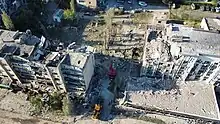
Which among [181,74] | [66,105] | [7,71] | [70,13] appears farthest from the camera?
[70,13]

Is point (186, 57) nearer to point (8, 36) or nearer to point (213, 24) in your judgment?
point (213, 24)

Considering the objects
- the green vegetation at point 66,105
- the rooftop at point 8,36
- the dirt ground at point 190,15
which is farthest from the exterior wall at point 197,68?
the rooftop at point 8,36

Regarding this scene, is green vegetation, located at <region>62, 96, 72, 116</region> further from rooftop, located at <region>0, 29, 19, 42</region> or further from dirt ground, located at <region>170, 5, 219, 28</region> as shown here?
dirt ground, located at <region>170, 5, 219, 28</region>

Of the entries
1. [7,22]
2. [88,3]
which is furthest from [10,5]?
[88,3]

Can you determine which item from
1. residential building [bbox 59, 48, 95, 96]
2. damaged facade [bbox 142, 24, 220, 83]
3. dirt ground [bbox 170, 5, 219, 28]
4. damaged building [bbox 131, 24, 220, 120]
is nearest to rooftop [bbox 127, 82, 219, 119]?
damaged building [bbox 131, 24, 220, 120]

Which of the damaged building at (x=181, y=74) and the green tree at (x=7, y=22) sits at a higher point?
the green tree at (x=7, y=22)

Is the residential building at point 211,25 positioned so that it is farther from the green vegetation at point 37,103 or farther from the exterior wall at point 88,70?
the green vegetation at point 37,103

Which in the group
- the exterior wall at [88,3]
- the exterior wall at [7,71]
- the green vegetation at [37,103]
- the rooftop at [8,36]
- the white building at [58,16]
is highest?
the rooftop at [8,36]

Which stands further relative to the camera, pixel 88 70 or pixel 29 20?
pixel 29 20
